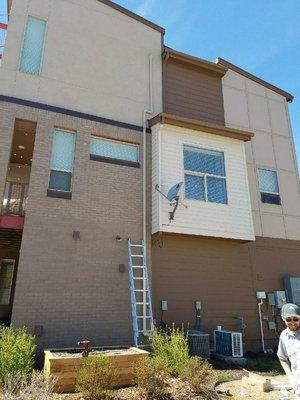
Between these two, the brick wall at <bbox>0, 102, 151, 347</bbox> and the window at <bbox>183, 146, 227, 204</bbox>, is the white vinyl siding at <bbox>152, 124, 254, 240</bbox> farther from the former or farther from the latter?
the brick wall at <bbox>0, 102, 151, 347</bbox>

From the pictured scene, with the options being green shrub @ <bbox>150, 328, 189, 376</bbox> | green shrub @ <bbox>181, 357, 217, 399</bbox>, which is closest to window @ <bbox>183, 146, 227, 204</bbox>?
green shrub @ <bbox>150, 328, 189, 376</bbox>

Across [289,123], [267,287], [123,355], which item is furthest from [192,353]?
[289,123]

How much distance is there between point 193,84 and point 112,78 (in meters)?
3.58

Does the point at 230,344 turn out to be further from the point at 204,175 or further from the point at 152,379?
the point at 204,175

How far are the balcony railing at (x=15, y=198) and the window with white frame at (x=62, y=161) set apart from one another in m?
1.51

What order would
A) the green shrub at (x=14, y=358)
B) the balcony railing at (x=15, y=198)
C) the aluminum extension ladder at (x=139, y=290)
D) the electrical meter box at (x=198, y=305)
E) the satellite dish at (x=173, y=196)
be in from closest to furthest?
the green shrub at (x=14, y=358) < the aluminum extension ladder at (x=139, y=290) < the satellite dish at (x=173, y=196) < the balcony railing at (x=15, y=198) < the electrical meter box at (x=198, y=305)

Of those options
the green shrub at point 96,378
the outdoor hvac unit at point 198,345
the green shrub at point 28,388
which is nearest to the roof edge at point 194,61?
the outdoor hvac unit at point 198,345

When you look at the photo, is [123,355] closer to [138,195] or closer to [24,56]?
[138,195]

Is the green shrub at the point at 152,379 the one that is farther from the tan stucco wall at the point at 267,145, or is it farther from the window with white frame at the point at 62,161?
the tan stucco wall at the point at 267,145

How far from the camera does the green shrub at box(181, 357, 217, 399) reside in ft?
20.5

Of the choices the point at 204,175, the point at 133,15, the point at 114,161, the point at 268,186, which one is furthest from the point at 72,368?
the point at 133,15

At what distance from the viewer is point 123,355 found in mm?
6691

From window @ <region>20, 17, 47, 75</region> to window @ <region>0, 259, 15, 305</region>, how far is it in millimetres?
6801

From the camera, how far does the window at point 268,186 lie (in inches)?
537
